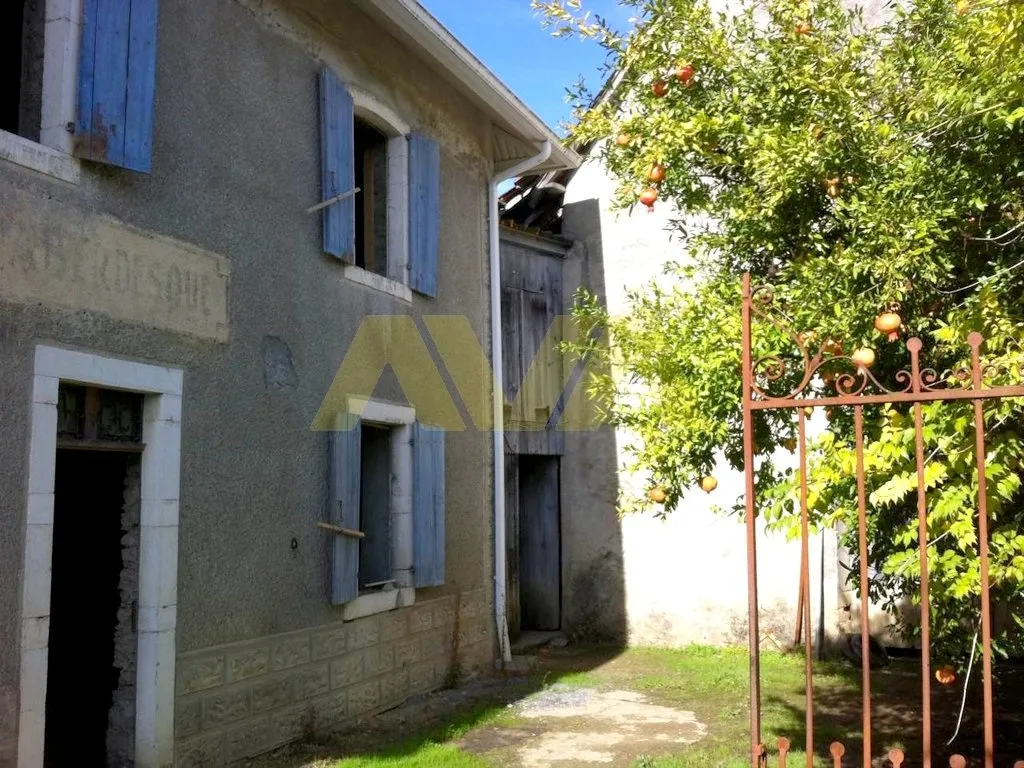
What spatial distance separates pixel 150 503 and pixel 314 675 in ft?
6.39

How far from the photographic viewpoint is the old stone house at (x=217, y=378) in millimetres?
4891

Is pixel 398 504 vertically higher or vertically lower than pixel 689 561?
higher

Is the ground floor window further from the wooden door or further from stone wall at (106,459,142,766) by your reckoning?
the wooden door

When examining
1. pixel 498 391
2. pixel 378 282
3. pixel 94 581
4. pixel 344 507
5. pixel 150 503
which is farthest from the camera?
pixel 498 391

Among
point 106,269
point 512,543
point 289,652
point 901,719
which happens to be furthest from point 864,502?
point 512,543

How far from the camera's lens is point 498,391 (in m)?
9.50

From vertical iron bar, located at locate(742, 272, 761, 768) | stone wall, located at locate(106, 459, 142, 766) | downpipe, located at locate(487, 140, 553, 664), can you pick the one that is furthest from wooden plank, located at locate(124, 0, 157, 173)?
downpipe, located at locate(487, 140, 553, 664)

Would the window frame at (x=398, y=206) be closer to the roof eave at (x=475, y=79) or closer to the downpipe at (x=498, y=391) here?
the roof eave at (x=475, y=79)

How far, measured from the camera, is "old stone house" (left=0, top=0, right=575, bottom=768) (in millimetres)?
4891

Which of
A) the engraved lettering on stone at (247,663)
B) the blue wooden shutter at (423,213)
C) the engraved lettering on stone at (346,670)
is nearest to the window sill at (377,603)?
the engraved lettering on stone at (346,670)

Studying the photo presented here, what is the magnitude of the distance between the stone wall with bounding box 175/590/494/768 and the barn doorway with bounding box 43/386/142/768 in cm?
36

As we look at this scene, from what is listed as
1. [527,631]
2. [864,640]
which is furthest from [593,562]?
[864,640]

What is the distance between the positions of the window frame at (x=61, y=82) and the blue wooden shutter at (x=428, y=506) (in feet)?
12.4
